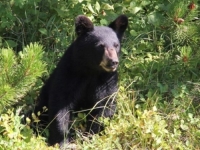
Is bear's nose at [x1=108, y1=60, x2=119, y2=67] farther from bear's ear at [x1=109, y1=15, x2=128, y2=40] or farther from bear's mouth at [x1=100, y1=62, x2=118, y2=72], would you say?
bear's ear at [x1=109, y1=15, x2=128, y2=40]

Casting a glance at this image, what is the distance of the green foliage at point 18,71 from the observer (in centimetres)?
474

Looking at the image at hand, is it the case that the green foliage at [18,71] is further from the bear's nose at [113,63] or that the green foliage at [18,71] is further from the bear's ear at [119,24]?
the bear's ear at [119,24]

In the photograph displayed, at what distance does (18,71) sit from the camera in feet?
16.2

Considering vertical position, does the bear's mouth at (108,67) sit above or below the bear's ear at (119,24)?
below

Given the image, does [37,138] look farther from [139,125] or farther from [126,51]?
[126,51]

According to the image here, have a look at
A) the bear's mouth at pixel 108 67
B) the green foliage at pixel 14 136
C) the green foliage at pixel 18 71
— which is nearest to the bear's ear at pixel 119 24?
the bear's mouth at pixel 108 67

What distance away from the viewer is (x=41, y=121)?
608cm

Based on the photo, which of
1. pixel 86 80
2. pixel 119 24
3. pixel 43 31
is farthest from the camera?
pixel 43 31

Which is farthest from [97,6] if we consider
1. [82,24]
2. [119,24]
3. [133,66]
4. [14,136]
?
[14,136]

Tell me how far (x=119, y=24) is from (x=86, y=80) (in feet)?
2.22

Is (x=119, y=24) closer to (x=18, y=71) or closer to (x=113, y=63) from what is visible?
(x=113, y=63)

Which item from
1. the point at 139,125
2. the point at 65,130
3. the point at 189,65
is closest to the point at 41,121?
the point at 65,130

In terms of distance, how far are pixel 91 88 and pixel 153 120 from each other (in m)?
0.80

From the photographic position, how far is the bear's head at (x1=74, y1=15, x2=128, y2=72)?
5.52 metres
